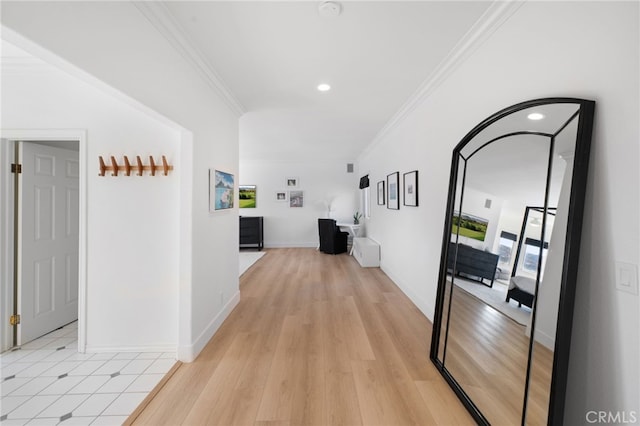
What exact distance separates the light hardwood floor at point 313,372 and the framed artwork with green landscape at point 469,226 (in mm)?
1072

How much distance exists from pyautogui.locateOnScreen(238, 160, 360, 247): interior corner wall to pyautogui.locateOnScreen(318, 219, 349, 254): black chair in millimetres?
969

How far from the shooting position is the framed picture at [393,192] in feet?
12.7

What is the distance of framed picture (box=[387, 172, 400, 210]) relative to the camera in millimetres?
3867

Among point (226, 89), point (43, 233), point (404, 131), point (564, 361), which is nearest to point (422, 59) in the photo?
point (404, 131)

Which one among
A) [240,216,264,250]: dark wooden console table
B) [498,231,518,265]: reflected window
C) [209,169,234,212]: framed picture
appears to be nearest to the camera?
[498,231,518,265]: reflected window

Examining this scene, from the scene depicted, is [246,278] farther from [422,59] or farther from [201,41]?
[422,59]

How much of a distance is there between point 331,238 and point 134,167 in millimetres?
4778

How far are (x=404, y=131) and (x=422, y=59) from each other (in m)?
1.36

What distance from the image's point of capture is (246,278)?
177 inches

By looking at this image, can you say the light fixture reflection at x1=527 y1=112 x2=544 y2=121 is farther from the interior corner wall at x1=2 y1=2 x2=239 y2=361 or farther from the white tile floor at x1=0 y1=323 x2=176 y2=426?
the white tile floor at x1=0 y1=323 x2=176 y2=426

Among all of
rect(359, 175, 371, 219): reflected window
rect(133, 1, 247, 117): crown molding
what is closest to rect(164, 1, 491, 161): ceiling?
rect(133, 1, 247, 117): crown molding

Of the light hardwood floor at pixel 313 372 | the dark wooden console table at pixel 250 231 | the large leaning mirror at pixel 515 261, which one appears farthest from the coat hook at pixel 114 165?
the dark wooden console table at pixel 250 231

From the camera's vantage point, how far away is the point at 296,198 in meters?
7.71

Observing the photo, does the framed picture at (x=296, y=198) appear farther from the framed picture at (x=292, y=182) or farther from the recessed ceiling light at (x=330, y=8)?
the recessed ceiling light at (x=330, y=8)
